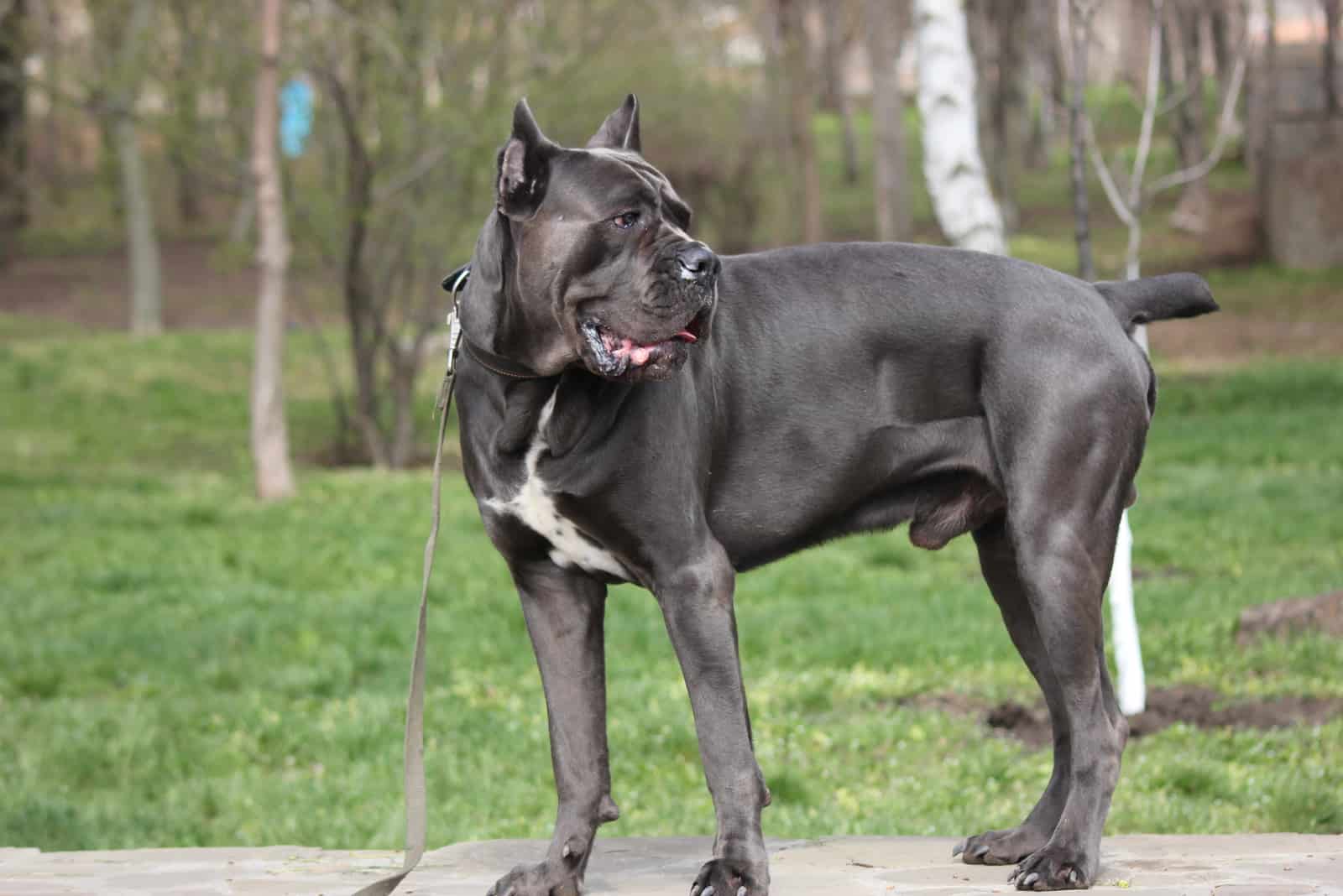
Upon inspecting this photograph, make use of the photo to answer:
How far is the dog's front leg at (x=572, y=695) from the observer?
13.4 ft

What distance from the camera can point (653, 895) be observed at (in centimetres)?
402

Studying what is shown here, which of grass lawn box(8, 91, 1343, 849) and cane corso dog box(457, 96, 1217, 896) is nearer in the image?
cane corso dog box(457, 96, 1217, 896)

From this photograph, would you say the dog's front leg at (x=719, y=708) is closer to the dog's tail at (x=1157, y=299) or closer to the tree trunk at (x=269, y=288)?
the dog's tail at (x=1157, y=299)

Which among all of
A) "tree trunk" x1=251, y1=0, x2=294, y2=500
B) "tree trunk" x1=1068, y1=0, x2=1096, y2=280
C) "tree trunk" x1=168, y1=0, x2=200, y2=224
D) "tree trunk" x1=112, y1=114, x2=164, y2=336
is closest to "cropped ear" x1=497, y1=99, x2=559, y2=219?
"tree trunk" x1=1068, y1=0, x2=1096, y2=280

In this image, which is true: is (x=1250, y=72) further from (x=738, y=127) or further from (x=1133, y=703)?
(x=1133, y=703)

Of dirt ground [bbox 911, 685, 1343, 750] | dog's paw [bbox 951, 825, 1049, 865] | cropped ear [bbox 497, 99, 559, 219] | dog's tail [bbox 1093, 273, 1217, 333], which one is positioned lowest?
dirt ground [bbox 911, 685, 1343, 750]

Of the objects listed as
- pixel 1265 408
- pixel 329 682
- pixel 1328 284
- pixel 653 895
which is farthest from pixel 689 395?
pixel 1328 284

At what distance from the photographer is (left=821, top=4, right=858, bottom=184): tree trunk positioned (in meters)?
35.9

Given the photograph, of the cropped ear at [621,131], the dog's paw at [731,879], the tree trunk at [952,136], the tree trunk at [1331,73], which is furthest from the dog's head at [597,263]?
the tree trunk at [1331,73]

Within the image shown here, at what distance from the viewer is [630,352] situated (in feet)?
11.8

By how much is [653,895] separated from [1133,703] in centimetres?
349

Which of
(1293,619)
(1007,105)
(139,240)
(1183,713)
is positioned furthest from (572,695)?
(1007,105)

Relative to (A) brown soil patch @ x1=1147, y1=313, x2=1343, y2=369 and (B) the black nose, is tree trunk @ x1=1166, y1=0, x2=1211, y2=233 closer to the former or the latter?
(A) brown soil patch @ x1=1147, y1=313, x2=1343, y2=369

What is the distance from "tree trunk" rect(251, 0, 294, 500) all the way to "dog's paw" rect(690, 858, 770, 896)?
1015cm
